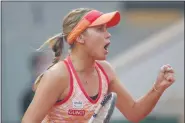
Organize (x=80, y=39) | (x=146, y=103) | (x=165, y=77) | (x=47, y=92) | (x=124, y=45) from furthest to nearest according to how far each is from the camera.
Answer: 1. (x=124, y=45)
2. (x=146, y=103)
3. (x=165, y=77)
4. (x=80, y=39)
5. (x=47, y=92)

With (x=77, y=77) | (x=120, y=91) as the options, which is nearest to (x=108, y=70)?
(x=120, y=91)

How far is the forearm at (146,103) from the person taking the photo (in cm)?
445

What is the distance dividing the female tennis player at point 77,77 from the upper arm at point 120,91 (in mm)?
73

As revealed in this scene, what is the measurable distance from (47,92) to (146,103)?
0.72 m

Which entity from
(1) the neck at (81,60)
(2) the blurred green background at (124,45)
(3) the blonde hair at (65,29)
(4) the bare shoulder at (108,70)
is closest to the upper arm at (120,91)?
(4) the bare shoulder at (108,70)

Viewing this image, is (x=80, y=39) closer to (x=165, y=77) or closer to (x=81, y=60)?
(x=81, y=60)

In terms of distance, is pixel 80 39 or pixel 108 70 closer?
pixel 80 39

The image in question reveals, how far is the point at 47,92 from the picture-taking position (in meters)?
4.11

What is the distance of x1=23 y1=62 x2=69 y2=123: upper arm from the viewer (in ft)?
13.5

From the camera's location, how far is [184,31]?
26.0 feet

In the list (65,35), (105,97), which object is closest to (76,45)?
(65,35)

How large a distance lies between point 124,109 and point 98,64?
1.21ft

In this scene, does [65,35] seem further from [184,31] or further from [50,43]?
[184,31]

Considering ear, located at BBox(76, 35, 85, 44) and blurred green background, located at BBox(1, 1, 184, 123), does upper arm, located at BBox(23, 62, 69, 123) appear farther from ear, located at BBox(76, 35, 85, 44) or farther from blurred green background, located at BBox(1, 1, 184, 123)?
blurred green background, located at BBox(1, 1, 184, 123)
